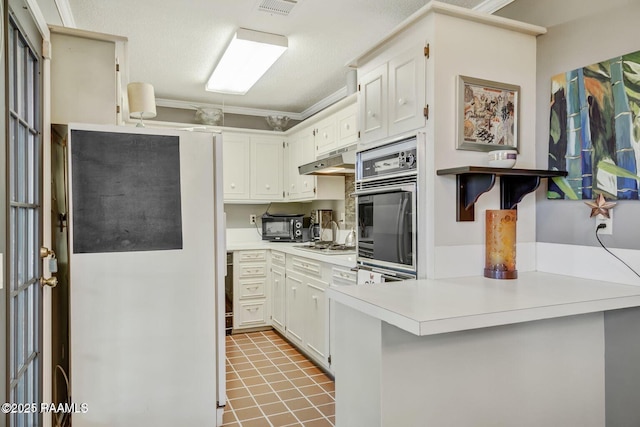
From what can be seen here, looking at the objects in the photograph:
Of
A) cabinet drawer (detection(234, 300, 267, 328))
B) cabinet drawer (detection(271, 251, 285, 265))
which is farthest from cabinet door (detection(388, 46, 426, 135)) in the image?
cabinet drawer (detection(234, 300, 267, 328))

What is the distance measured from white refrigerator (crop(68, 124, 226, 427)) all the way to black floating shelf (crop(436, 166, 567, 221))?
4.12 feet

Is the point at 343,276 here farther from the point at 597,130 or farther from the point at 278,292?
the point at 597,130

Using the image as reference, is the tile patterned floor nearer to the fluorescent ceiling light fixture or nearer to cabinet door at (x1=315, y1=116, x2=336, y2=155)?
cabinet door at (x1=315, y1=116, x2=336, y2=155)

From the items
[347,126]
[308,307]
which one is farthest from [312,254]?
[347,126]

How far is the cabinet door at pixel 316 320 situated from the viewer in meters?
3.02

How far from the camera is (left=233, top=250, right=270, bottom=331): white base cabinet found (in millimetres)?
4113

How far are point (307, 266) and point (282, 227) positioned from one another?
1.29 m

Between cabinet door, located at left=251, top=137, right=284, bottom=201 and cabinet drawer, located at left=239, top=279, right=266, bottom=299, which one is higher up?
cabinet door, located at left=251, top=137, right=284, bottom=201

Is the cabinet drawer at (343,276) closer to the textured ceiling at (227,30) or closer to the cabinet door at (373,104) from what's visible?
the cabinet door at (373,104)

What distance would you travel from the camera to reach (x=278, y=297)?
4012 mm

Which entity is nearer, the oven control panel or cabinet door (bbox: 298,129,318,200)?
the oven control panel

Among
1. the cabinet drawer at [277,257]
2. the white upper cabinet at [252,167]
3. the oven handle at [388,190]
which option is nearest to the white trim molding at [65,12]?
the white upper cabinet at [252,167]

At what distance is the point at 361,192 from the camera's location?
8.13 ft

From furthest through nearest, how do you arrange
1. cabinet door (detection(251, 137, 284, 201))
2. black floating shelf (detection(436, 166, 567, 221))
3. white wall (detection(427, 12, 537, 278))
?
cabinet door (detection(251, 137, 284, 201)) → white wall (detection(427, 12, 537, 278)) → black floating shelf (detection(436, 166, 567, 221))
